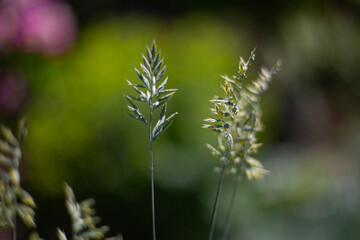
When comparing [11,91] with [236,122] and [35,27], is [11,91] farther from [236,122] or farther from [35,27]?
[236,122]

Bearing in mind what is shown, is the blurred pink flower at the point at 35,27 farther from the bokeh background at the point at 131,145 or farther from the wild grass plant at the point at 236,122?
the wild grass plant at the point at 236,122

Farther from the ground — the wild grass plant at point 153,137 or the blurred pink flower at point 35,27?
the blurred pink flower at point 35,27

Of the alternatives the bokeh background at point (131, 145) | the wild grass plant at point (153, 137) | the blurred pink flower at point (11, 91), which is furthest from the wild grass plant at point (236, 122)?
the blurred pink flower at point (11, 91)

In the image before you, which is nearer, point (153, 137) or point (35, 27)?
point (153, 137)

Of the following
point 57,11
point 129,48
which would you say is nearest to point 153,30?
point 129,48

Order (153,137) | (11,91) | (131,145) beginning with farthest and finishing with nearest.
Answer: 1. (11,91)
2. (131,145)
3. (153,137)

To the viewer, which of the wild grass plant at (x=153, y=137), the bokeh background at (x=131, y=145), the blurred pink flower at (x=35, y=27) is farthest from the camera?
the blurred pink flower at (x=35, y=27)

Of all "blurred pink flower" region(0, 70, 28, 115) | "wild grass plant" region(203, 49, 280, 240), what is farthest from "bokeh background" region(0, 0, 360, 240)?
"wild grass plant" region(203, 49, 280, 240)

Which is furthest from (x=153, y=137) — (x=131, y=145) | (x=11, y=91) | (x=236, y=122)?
(x=11, y=91)

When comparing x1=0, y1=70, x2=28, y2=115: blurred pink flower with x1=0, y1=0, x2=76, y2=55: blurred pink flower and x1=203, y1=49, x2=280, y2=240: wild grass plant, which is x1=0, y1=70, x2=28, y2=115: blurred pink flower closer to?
x1=0, y1=0, x2=76, y2=55: blurred pink flower

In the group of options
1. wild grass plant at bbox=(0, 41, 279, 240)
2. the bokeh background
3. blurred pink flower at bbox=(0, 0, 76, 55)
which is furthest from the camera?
blurred pink flower at bbox=(0, 0, 76, 55)
